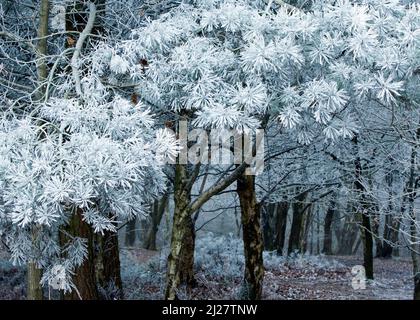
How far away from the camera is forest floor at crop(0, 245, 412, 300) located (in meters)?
12.6

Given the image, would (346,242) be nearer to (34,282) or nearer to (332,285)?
(332,285)

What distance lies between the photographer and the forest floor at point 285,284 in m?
12.6

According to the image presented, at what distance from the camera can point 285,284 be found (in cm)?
1442

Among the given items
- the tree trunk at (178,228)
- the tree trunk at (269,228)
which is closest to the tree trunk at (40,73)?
the tree trunk at (178,228)

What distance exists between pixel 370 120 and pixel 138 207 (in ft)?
22.7

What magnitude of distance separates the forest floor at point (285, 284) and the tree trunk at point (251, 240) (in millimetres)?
858

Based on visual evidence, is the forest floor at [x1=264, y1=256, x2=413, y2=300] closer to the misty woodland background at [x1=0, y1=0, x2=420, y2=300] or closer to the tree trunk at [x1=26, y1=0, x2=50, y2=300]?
the misty woodland background at [x1=0, y1=0, x2=420, y2=300]

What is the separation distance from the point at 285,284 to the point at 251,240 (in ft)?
16.0

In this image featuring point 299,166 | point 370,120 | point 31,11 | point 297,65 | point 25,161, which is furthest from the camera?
point 299,166

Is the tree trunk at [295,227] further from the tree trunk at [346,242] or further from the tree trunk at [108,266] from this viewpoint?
the tree trunk at [346,242]

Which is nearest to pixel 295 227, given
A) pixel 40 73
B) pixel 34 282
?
pixel 34 282

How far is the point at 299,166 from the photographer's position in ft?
43.0

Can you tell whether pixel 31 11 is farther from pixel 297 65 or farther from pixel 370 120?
pixel 370 120
